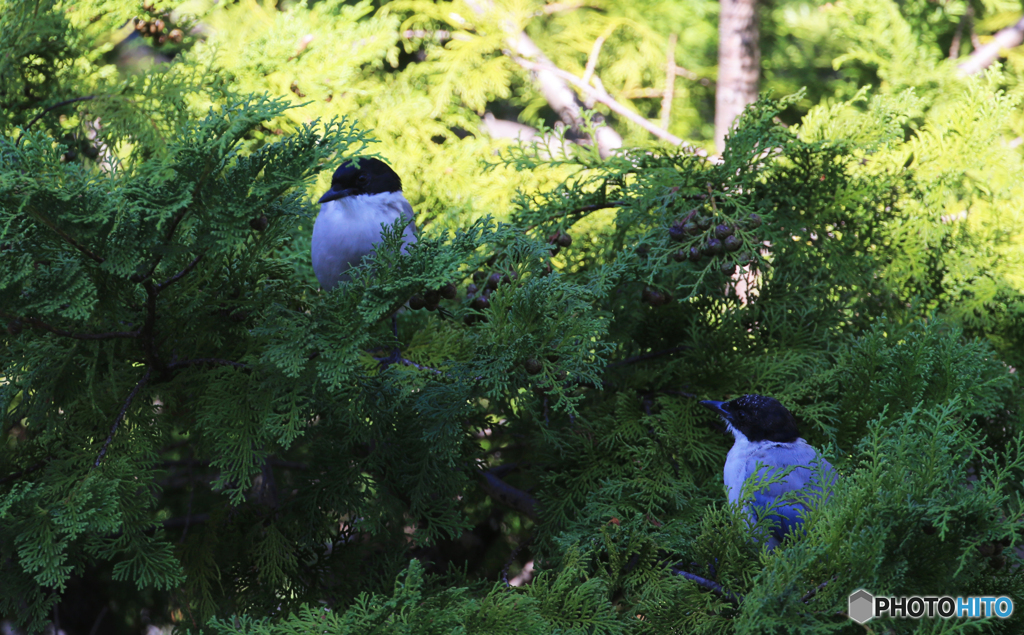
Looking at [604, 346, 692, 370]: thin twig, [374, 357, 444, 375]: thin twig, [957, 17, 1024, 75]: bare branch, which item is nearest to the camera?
[374, 357, 444, 375]: thin twig

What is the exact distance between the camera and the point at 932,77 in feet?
11.4

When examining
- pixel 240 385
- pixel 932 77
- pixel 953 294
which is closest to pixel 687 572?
pixel 240 385

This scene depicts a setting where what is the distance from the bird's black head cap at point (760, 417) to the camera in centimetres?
205

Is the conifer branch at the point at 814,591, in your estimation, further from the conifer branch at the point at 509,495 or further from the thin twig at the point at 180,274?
the thin twig at the point at 180,274

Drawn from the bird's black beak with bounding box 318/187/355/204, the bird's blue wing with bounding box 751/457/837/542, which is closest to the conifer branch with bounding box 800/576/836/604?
the bird's blue wing with bounding box 751/457/837/542

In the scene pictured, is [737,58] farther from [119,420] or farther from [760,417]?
[119,420]

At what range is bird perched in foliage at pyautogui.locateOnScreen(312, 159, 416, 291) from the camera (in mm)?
2146

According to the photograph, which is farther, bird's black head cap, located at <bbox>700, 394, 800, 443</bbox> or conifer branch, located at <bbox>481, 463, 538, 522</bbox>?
conifer branch, located at <bbox>481, 463, 538, 522</bbox>

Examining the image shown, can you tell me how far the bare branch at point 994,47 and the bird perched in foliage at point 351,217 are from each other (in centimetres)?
306

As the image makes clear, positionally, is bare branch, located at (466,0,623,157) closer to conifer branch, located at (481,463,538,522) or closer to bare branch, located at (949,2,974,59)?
bare branch, located at (949,2,974,59)

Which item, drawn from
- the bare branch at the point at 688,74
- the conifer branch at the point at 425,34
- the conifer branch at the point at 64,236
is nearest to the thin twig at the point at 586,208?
the conifer branch at the point at 64,236

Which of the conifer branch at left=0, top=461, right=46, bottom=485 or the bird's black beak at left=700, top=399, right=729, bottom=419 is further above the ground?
the conifer branch at left=0, top=461, right=46, bottom=485

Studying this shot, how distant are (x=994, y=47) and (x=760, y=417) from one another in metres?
2.95

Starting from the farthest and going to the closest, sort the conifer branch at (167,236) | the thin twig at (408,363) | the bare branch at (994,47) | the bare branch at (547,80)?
the bare branch at (547,80)
the bare branch at (994,47)
the thin twig at (408,363)
the conifer branch at (167,236)
